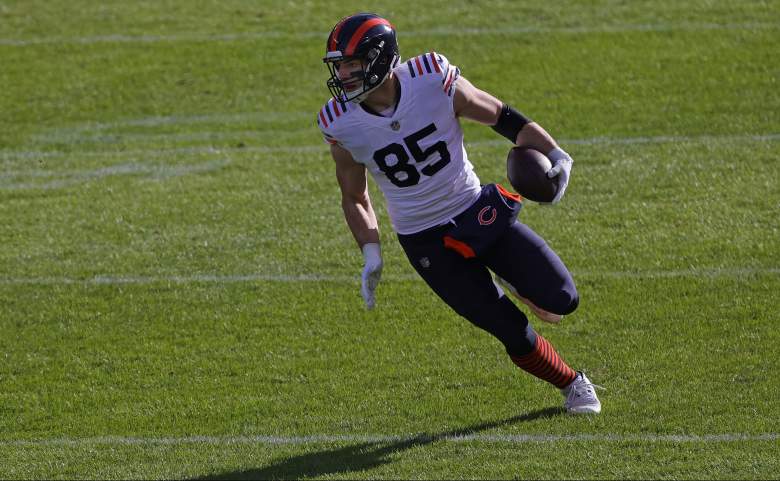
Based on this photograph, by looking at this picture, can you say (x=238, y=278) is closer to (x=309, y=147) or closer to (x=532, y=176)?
(x=309, y=147)

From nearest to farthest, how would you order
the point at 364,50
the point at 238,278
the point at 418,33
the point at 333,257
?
the point at 364,50 < the point at 238,278 < the point at 333,257 < the point at 418,33

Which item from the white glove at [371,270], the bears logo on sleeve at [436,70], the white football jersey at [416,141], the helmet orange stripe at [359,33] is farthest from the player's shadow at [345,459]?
the helmet orange stripe at [359,33]

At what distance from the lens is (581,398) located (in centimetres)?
501

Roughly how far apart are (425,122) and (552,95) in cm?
457

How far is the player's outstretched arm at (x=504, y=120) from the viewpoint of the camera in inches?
192

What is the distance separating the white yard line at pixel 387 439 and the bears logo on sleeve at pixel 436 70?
1.37 meters

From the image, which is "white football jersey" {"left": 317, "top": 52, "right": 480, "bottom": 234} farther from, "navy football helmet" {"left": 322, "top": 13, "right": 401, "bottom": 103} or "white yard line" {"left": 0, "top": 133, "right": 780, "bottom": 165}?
"white yard line" {"left": 0, "top": 133, "right": 780, "bottom": 165}

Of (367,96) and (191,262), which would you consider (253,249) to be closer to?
(191,262)

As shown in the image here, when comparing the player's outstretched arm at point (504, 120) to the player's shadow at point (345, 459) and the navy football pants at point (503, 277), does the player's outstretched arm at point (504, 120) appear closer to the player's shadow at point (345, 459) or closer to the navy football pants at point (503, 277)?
the navy football pants at point (503, 277)

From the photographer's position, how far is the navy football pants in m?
4.79

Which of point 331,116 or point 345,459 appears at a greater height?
point 331,116

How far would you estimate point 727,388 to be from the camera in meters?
5.16

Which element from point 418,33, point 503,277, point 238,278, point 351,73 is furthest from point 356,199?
point 418,33

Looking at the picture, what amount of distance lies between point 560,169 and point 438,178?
0.48 meters
